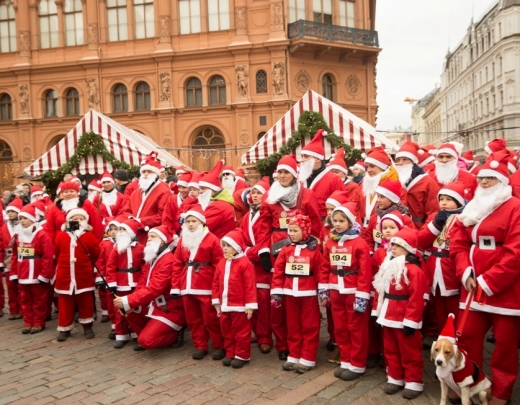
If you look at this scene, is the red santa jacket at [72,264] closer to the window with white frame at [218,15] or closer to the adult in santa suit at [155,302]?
the adult in santa suit at [155,302]

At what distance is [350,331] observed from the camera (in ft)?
17.5

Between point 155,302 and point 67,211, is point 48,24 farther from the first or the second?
point 155,302

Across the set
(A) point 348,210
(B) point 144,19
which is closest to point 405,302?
(A) point 348,210

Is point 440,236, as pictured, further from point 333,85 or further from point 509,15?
point 509,15

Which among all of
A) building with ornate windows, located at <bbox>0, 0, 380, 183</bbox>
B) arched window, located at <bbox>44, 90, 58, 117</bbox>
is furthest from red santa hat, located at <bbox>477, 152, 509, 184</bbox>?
arched window, located at <bbox>44, 90, 58, 117</bbox>

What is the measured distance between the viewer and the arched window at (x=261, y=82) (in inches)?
1084

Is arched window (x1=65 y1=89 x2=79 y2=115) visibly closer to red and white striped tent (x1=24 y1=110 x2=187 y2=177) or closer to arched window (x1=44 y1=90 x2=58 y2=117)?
arched window (x1=44 y1=90 x2=58 y2=117)

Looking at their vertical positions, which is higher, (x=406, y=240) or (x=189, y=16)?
(x=189, y=16)

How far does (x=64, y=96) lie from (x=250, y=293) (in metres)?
27.3

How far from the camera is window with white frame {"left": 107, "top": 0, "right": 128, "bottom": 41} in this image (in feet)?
95.8

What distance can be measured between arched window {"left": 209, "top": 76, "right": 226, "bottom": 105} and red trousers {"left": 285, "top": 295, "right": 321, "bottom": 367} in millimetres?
23707

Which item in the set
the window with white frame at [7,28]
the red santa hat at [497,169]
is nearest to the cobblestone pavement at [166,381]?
the red santa hat at [497,169]

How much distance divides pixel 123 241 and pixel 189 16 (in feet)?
79.0

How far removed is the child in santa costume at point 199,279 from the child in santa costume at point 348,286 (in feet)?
4.90
